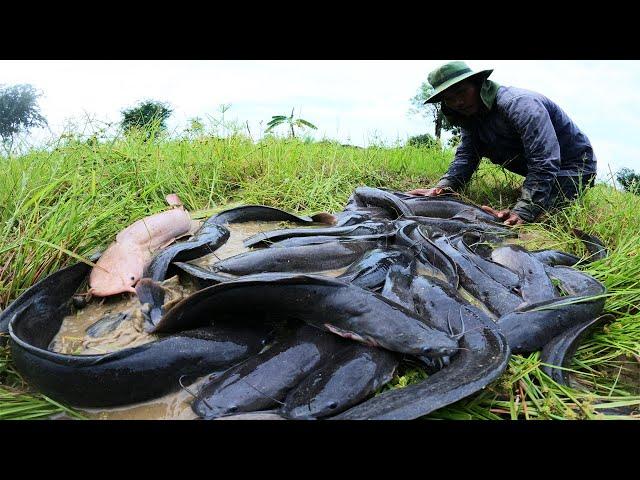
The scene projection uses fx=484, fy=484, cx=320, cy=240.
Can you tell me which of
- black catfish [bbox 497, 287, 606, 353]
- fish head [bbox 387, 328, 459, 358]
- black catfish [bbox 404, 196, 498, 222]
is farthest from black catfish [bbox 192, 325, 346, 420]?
black catfish [bbox 404, 196, 498, 222]

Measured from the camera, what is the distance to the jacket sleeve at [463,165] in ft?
15.9

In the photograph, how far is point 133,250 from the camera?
2654 mm

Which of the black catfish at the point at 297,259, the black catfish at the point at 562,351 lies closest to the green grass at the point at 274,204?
the black catfish at the point at 562,351

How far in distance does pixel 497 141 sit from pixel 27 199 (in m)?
3.94

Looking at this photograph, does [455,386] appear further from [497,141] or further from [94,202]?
[497,141]

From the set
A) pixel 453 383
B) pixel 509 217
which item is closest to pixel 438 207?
pixel 509 217

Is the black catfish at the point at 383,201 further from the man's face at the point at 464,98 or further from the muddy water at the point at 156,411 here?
the muddy water at the point at 156,411

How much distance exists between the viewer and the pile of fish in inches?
67.6

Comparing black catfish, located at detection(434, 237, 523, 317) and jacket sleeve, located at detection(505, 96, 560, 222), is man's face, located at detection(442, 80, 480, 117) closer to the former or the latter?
jacket sleeve, located at detection(505, 96, 560, 222)

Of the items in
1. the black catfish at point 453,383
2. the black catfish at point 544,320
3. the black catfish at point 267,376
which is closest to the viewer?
the black catfish at point 453,383

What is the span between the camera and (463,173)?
4.95m

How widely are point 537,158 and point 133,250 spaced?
3.33 metres

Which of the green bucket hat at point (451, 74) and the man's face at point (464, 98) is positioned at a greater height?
the green bucket hat at point (451, 74)
